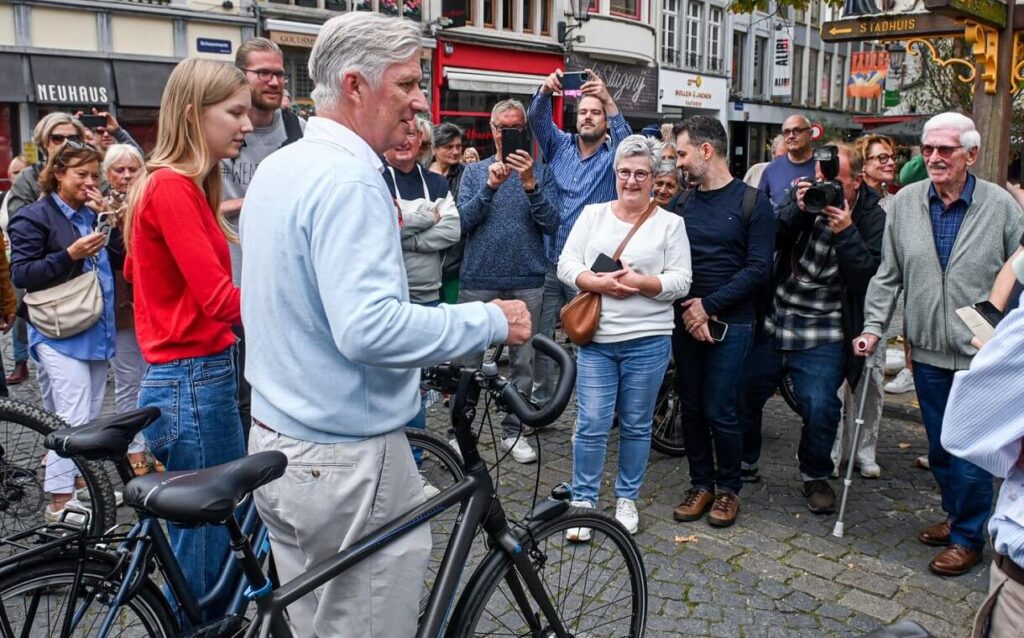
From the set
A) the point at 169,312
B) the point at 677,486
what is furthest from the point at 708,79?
the point at 169,312

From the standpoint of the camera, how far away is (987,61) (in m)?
6.86

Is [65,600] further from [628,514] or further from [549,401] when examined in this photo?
[628,514]

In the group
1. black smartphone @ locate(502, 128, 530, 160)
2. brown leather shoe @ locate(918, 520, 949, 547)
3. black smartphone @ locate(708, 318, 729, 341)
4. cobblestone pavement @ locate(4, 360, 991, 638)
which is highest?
black smartphone @ locate(502, 128, 530, 160)

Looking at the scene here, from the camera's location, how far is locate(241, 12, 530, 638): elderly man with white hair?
2082mm

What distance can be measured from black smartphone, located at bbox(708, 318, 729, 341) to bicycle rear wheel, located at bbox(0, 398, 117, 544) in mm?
3052

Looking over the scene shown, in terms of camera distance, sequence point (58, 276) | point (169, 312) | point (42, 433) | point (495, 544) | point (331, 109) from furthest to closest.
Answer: point (58, 276) < point (42, 433) < point (169, 312) < point (495, 544) < point (331, 109)

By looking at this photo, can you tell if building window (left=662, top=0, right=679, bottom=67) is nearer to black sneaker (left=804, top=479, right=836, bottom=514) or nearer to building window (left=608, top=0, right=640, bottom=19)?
building window (left=608, top=0, right=640, bottom=19)

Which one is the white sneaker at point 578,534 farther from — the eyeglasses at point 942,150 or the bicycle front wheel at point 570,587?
the eyeglasses at point 942,150

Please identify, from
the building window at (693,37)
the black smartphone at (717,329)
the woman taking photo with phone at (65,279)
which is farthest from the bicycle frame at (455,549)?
the building window at (693,37)

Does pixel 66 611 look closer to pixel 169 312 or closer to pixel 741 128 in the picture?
pixel 169 312

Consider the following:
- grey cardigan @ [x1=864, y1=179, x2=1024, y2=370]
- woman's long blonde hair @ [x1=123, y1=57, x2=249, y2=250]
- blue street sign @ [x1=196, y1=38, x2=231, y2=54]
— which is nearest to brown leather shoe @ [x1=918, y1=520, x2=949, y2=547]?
grey cardigan @ [x1=864, y1=179, x2=1024, y2=370]

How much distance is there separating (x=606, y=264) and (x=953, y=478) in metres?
1.93

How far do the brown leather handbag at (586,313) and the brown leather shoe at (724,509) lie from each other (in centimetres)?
120

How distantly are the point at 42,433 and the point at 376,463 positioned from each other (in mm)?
2624
